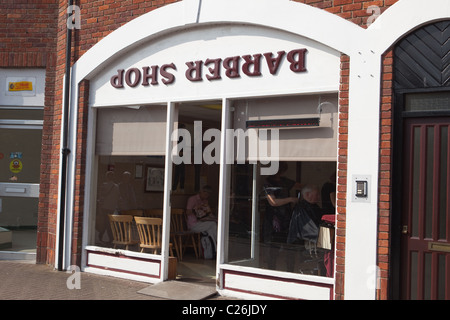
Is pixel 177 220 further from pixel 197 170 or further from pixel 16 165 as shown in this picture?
pixel 16 165

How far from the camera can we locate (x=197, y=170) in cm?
909

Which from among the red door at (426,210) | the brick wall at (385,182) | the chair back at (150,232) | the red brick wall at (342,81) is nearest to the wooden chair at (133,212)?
the chair back at (150,232)

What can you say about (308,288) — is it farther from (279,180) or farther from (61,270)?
(61,270)

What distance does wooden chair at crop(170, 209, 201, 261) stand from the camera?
28.6ft

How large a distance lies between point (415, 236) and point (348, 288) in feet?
3.02

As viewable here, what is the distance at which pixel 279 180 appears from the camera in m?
6.61

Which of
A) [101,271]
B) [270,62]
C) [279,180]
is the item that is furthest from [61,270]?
[270,62]

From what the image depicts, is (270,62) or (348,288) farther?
(270,62)

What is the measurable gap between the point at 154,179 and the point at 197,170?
1.27m

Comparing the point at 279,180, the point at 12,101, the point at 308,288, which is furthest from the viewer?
the point at 12,101

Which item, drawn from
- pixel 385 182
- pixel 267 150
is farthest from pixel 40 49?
pixel 385 182

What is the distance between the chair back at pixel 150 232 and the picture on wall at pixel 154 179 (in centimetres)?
49

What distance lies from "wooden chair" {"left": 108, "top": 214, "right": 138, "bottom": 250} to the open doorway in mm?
914

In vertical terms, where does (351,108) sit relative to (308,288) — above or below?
above
